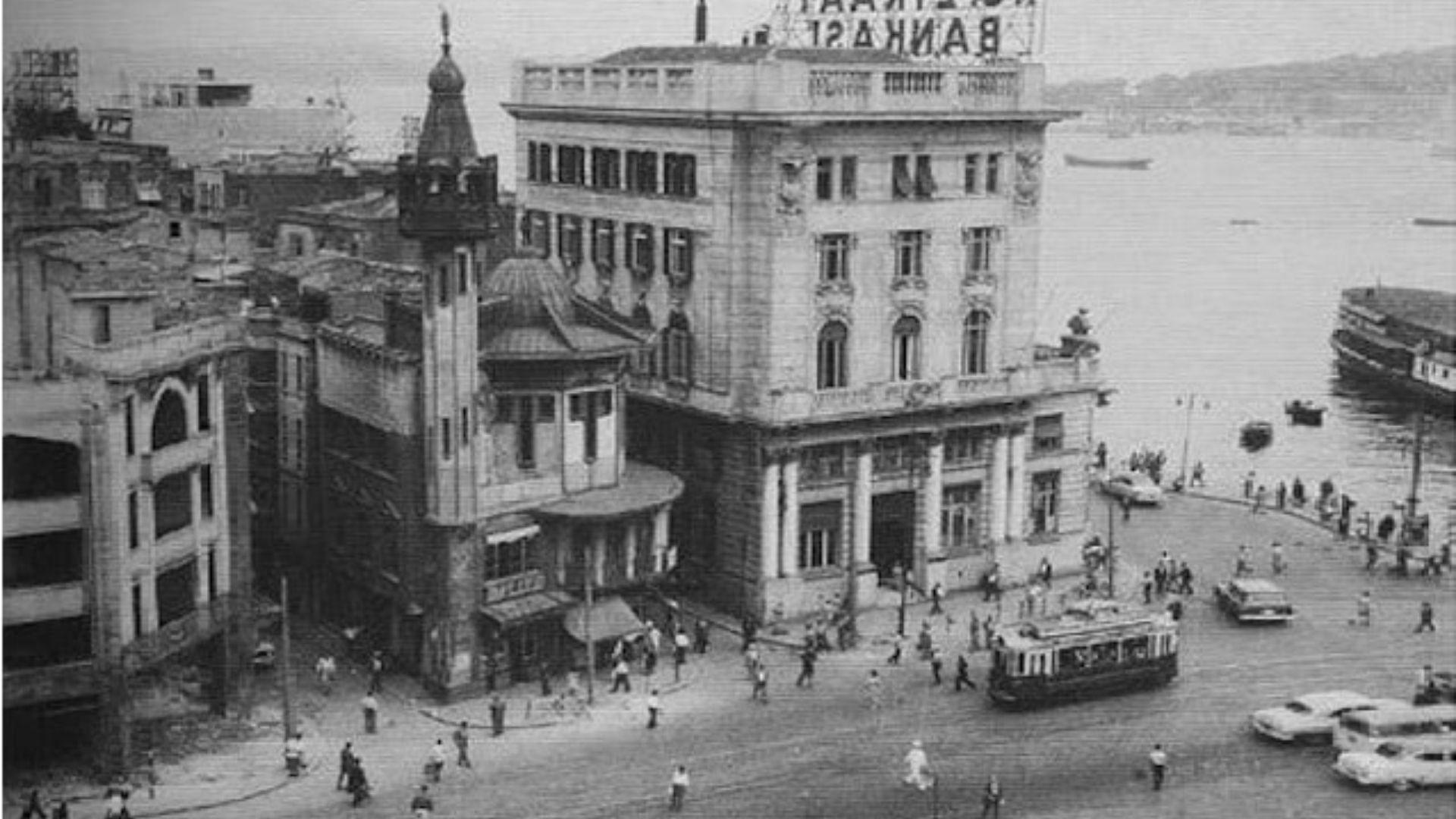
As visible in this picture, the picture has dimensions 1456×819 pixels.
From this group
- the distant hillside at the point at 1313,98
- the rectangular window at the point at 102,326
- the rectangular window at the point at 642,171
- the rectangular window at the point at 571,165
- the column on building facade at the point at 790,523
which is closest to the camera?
the distant hillside at the point at 1313,98

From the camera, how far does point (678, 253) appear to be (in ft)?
119

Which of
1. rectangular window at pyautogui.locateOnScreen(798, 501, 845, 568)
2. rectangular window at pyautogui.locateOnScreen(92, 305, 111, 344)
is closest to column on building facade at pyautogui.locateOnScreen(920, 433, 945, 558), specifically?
rectangular window at pyautogui.locateOnScreen(798, 501, 845, 568)

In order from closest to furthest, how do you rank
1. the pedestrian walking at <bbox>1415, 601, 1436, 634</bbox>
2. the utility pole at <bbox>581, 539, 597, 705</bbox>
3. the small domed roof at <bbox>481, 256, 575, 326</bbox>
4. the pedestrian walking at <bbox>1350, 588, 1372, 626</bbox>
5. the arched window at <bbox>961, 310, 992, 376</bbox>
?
1. the utility pole at <bbox>581, 539, 597, 705</bbox>
2. the pedestrian walking at <bbox>1415, 601, 1436, 634</bbox>
3. the pedestrian walking at <bbox>1350, 588, 1372, 626</bbox>
4. the small domed roof at <bbox>481, 256, 575, 326</bbox>
5. the arched window at <bbox>961, 310, 992, 376</bbox>

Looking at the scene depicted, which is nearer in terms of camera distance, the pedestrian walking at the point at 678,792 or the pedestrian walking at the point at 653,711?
the pedestrian walking at the point at 678,792

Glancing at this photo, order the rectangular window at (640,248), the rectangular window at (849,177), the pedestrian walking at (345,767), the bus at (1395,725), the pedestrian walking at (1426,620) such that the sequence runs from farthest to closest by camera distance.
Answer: the rectangular window at (640,248) < the rectangular window at (849,177) < the pedestrian walking at (1426,620) < the pedestrian walking at (345,767) < the bus at (1395,725)

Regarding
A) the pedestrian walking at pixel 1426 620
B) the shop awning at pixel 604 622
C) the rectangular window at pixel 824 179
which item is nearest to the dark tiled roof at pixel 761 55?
the rectangular window at pixel 824 179

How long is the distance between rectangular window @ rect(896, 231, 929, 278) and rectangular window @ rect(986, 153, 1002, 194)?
1.77m

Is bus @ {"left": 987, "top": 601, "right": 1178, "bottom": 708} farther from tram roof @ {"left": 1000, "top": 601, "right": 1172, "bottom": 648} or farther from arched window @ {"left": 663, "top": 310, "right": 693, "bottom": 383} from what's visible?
arched window @ {"left": 663, "top": 310, "right": 693, "bottom": 383}

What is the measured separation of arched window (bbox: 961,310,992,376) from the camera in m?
37.2

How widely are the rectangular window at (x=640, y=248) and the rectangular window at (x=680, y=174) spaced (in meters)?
1.07

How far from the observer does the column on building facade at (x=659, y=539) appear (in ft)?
109

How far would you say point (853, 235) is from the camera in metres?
35.1

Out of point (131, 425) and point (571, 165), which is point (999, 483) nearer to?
point (571, 165)

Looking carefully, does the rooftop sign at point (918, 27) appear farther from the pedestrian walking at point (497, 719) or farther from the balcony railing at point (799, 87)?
the pedestrian walking at point (497, 719)
